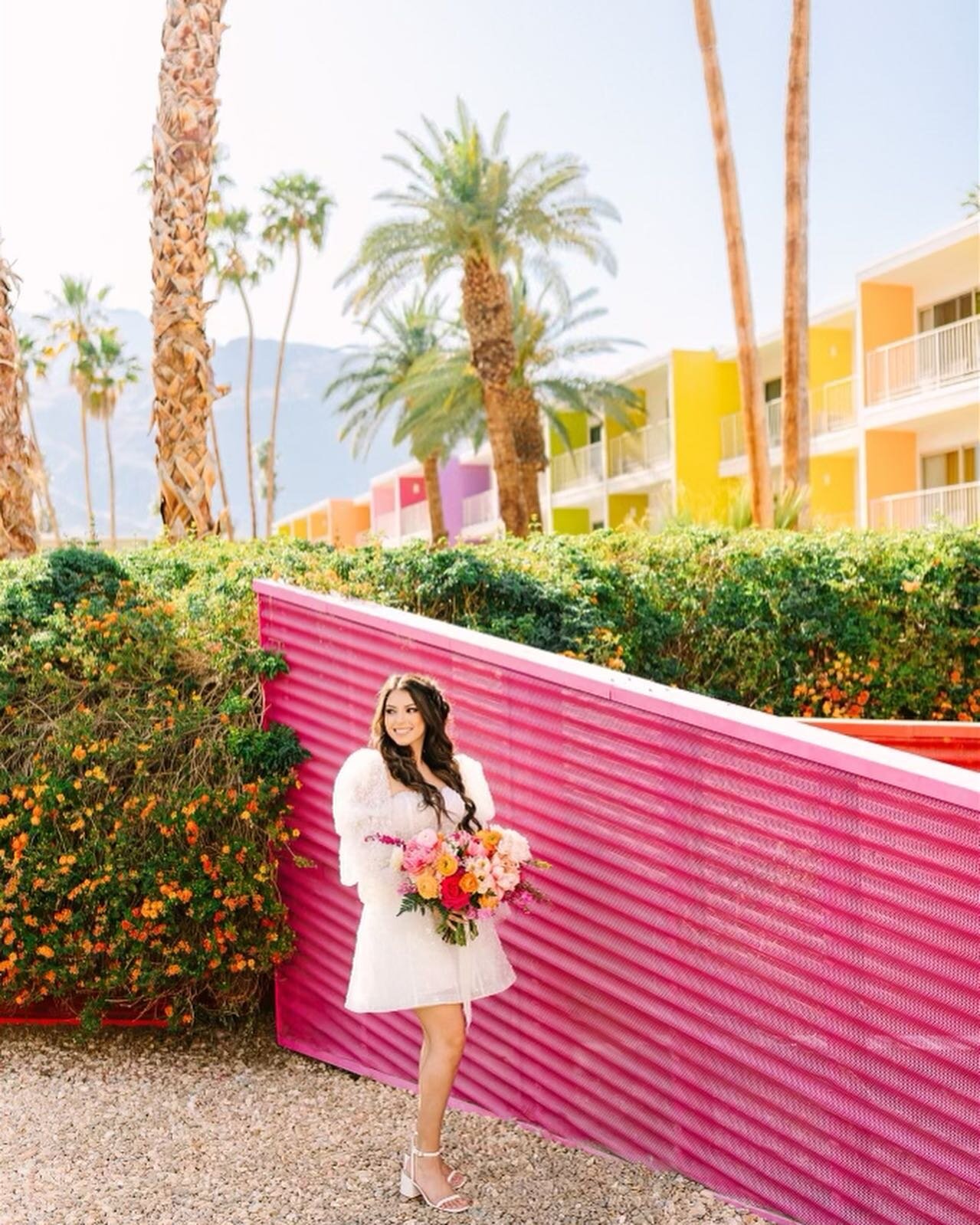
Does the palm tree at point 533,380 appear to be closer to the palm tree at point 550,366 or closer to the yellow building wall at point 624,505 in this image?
the palm tree at point 550,366

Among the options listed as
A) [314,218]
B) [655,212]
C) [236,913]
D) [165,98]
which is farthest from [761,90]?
[314,218]

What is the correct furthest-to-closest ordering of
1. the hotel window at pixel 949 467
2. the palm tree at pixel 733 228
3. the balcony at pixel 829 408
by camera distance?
1. the balcony at pixel 829 408
2. the hotel window at pixel 949 467
3. the palm tree at pixel 733 228

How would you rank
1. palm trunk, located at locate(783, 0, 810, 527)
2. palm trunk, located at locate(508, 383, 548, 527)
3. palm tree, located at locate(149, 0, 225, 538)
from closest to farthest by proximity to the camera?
palm tree, located at locate(149, 0, 225, 538), palm trunk, located at locate(783, 0, 810, 527), palm trunk, located at locate(508, 383, 548, 527)

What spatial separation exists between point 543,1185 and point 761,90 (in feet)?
62.7

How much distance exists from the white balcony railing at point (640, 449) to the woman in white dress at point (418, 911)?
28.3 meters

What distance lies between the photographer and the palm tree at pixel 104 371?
193 feet

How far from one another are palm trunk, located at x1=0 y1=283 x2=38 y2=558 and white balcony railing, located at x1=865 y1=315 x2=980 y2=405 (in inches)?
640

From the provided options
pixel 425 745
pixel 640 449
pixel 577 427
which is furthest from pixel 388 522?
pixel 425 745

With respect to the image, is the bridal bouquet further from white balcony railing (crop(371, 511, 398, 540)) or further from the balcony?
white balcony railing (crop(371, 511, 398, 540))

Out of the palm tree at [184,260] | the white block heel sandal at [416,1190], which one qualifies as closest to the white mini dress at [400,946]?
the white block heel sandal at [416,1190]

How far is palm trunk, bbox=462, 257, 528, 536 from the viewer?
85.2ft

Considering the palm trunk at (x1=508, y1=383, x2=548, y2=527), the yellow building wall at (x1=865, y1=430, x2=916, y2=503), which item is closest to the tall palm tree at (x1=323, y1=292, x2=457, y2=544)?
the palm trunk at (x1=508, y1=383, x2=548, y2=527)

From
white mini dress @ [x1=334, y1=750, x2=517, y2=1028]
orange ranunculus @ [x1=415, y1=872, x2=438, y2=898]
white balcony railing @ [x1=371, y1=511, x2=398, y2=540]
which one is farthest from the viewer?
white balcony railing @ [x1=371, y1=511, x2=398, y2=540]

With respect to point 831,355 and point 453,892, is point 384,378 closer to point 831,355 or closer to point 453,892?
point 831,355
